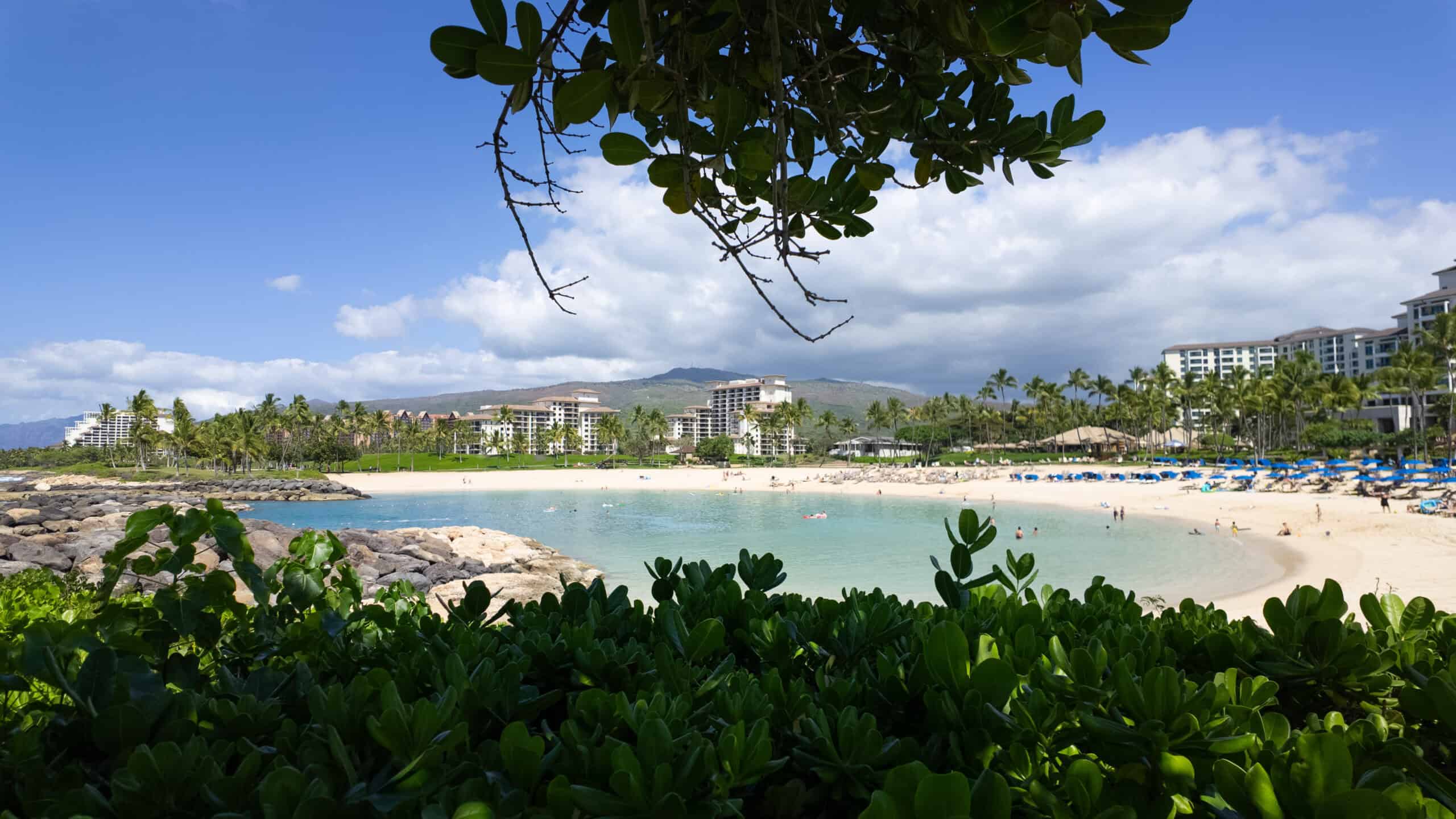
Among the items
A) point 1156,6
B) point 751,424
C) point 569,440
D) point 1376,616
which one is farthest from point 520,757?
point 569,440

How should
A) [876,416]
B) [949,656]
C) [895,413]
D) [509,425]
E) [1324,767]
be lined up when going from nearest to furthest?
[1324,767] < [949,656] < [895,413] < [876,416] < [509,425]

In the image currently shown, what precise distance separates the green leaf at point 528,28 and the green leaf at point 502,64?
17mm

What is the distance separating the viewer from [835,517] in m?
38.7

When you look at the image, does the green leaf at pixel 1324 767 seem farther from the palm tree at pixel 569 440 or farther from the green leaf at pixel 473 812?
the palm tree at pixel 569 440

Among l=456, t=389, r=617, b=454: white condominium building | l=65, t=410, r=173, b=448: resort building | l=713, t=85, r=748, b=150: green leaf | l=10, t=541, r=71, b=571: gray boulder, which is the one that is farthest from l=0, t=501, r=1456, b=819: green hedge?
l=65, t=410, r=173, b=448: resort building

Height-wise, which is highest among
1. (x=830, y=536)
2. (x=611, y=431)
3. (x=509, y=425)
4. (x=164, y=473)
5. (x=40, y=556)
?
(x=509, y=425)

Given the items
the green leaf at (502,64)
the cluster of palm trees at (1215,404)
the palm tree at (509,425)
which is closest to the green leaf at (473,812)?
the green leaf at (502,64)

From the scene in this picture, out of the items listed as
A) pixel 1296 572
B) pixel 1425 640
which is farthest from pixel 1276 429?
pixel 1425 640

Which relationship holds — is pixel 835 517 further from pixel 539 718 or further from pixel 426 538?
pixel 539 718

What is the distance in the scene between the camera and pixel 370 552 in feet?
54.7

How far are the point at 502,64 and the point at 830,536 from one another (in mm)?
29880

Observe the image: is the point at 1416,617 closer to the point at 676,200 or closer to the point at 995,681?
the point at 995,681

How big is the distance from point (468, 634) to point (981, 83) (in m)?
1.93

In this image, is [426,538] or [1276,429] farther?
[1276,429]
